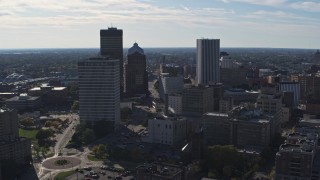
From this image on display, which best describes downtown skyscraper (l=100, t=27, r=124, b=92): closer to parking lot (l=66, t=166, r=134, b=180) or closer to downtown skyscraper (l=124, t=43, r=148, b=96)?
downtown skyscraper (l=124, t=43, r=148, b=96)

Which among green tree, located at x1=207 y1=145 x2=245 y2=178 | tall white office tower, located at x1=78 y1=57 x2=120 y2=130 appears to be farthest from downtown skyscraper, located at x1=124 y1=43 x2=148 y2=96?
green tree, located at x1=207 y1=145 x2=245 y2=178

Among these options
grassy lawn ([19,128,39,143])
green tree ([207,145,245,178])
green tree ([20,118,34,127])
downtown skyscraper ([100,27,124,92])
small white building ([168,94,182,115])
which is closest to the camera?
green tree ([207,145,245,178])

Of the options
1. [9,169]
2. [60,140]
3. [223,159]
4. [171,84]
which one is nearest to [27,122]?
[60,140]

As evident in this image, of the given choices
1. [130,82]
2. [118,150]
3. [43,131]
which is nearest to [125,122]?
[43,131]

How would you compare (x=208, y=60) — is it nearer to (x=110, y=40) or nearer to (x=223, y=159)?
(x=110, y=40)

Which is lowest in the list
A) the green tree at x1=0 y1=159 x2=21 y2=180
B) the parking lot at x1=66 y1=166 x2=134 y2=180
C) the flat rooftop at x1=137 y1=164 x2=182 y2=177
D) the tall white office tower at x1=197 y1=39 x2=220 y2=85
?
the parking lot at x1=66 y1=166 x2=134 y2=180

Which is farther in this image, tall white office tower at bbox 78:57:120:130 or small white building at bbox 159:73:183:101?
small white building at bbox 159:73:183:101
